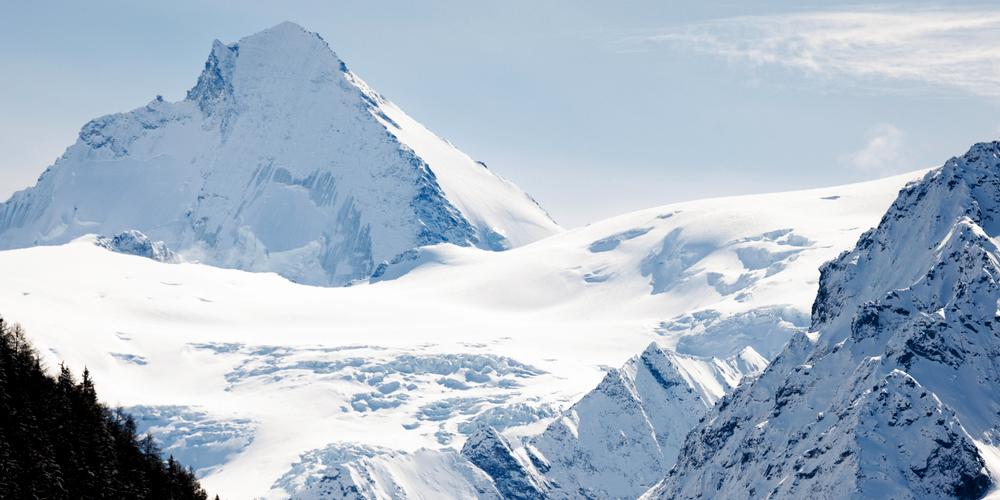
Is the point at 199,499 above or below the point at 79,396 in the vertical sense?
below

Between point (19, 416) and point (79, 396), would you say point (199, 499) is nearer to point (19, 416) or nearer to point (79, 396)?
point (79, 396)

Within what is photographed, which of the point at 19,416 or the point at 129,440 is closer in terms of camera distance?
the point at 19,416

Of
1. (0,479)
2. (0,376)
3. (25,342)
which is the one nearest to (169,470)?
(25,342)

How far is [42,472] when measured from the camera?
372 ft

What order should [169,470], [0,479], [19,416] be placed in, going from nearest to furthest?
1. [0,479]
2. [19,416]
3. [169,470]

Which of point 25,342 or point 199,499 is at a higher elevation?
point 25,342

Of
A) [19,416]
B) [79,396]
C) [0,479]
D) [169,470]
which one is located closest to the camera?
[0,479]

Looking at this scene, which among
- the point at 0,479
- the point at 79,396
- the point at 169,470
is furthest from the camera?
the point at 169,470

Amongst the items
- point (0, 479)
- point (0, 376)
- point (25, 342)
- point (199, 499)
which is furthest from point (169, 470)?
point (0, 479)

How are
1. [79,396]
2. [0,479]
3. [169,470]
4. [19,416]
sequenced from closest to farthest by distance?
[0,479]
[19,416]
[79,396]
[169,470]

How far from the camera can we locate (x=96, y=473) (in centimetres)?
12231

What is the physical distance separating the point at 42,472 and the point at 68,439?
1069 centimetres

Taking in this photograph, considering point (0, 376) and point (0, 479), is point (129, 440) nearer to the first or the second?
point (0, 376)

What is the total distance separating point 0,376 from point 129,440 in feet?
57.7
